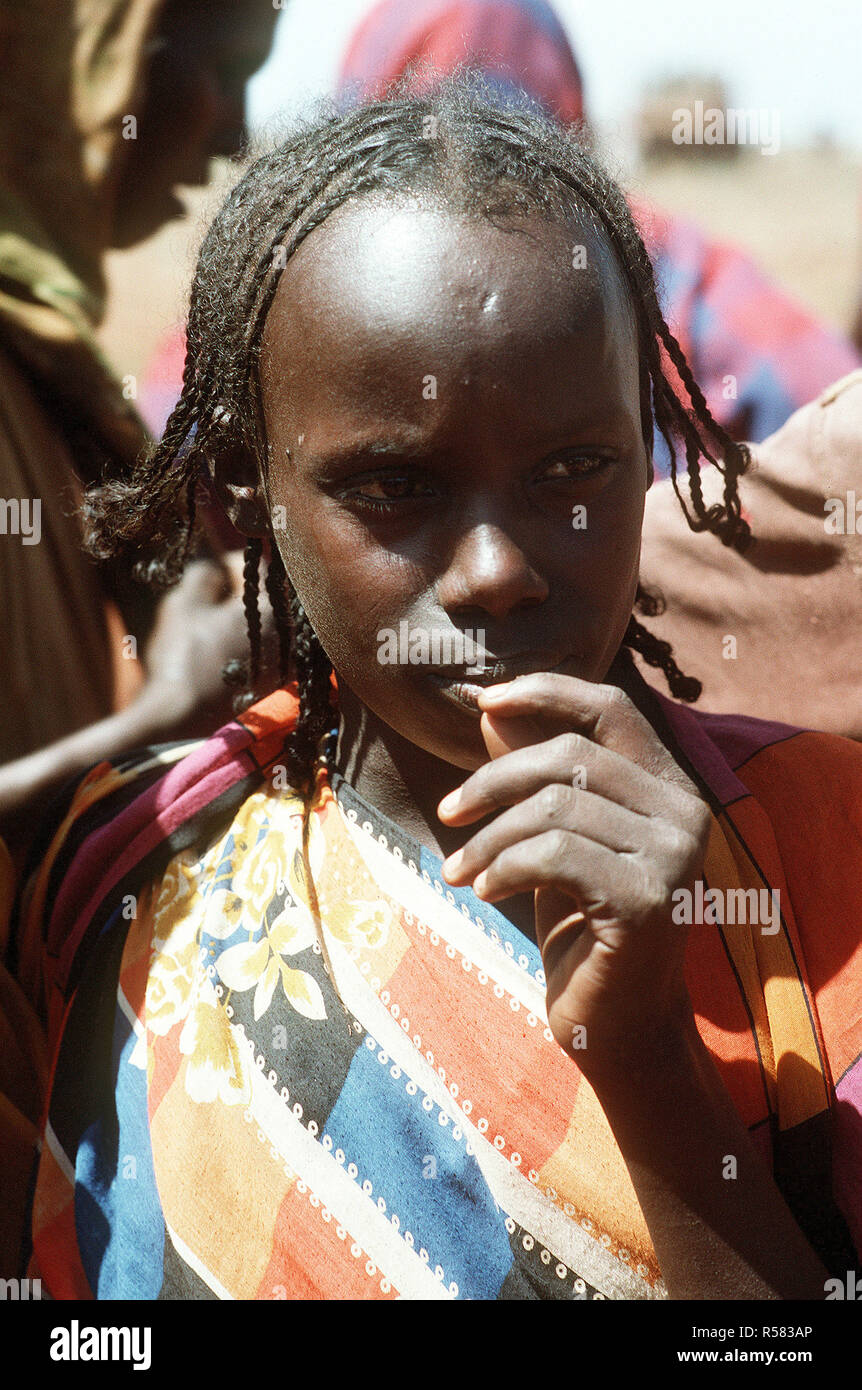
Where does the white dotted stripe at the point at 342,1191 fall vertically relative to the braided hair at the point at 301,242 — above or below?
below

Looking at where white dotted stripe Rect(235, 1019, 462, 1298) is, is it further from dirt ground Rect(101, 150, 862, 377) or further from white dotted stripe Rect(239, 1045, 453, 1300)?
dirt ground Rect(101, 150, 862, 377)

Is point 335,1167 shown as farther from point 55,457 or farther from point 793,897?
point 55,457

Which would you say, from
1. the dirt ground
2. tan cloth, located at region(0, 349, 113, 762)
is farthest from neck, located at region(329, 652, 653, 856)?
the dirt ground

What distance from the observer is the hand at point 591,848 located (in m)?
0.93

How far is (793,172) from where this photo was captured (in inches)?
442

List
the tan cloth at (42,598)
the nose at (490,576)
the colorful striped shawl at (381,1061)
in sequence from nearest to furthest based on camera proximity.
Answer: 1. the nose at (490,576)
2. the colorful striped shawl at (381,1061)
3. the tan cloth at (42,598)

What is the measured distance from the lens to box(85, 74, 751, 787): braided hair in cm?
116

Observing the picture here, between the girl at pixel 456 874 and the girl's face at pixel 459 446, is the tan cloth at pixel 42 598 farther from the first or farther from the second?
the girl's face at pixel 459 446

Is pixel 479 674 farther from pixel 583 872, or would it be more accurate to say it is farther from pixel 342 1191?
pixel 342 1191

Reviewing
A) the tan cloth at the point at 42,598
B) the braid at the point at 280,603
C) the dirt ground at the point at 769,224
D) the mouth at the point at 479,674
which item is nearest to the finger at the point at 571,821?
the mouth at the point at 479,674

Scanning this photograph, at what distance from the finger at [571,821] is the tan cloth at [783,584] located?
993mm

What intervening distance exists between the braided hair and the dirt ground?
18.6ft

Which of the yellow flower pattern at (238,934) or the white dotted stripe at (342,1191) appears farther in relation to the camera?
the yellow flower pattern at (238,934)

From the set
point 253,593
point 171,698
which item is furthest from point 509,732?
point 171,698
